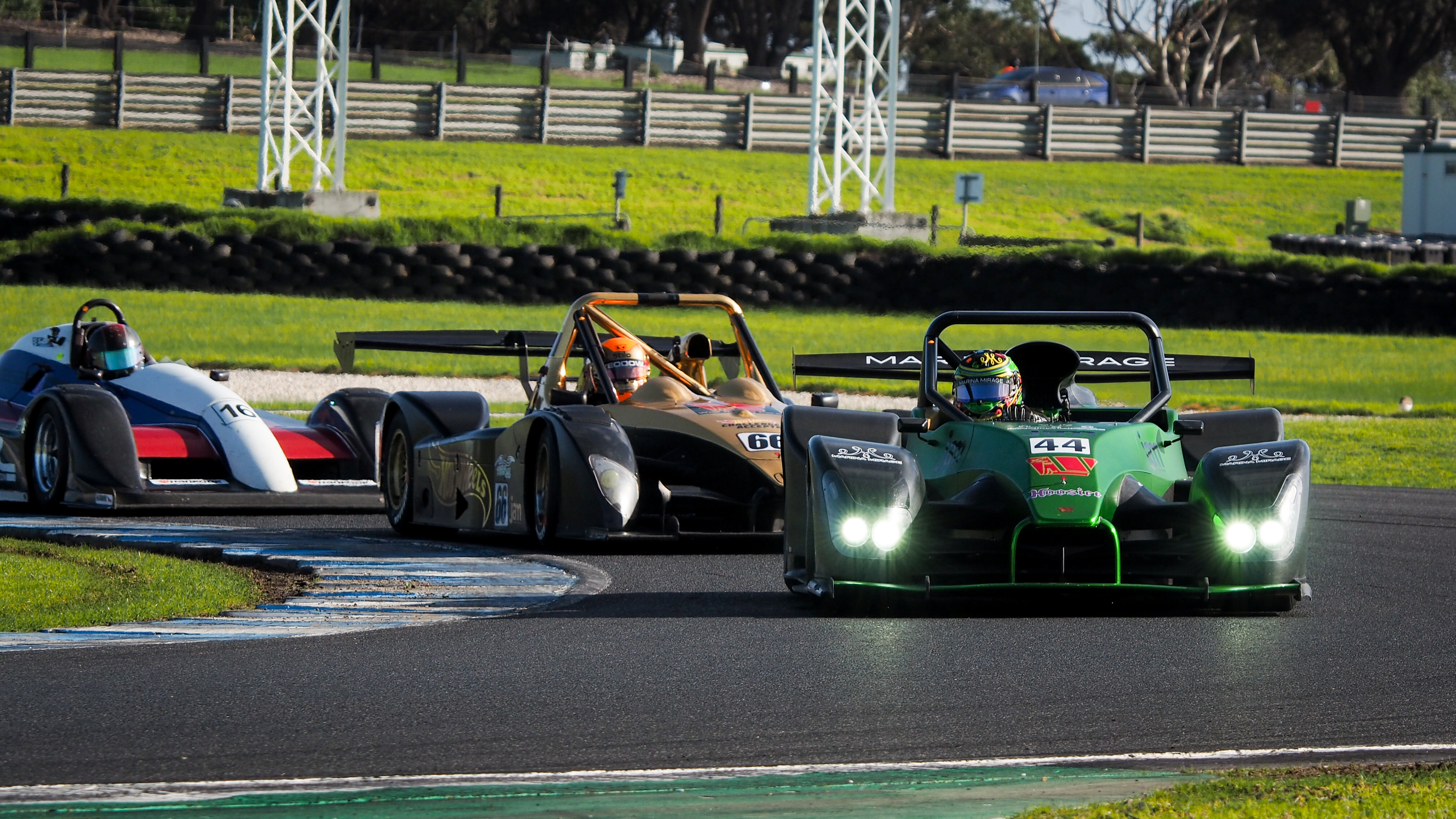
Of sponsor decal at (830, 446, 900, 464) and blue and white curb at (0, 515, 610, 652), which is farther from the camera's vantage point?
sponsor decal at (830, 446, 900, 464)

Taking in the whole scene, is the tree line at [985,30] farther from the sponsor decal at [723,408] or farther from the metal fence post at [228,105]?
the sponsor decal at [723,408]

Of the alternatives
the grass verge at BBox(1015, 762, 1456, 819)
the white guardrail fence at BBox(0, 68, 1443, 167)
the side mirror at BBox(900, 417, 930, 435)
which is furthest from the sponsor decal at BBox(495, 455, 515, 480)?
the white guardrail fence at BBox(0, 68, 1443, 167)

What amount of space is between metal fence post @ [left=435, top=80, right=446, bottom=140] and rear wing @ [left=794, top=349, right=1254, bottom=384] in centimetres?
3564

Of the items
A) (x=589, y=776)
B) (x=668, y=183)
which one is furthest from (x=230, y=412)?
(x=668, y=183)

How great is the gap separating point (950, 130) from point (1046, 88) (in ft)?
45.4

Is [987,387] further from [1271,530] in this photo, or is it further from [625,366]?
[625,366]

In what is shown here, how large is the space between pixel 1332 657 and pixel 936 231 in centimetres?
2908

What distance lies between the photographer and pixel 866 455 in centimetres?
803

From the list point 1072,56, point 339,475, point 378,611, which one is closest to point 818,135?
point 339,475

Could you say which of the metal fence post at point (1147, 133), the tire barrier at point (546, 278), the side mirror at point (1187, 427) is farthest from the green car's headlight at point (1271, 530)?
the metal fence post at point (1147, 133)

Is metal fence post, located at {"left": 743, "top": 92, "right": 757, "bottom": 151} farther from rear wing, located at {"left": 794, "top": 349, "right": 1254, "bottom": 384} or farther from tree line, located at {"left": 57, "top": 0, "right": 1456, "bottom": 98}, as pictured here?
rear wing, located at {"left": 794, "top": 349, "right": 1254, "bottom": 384}

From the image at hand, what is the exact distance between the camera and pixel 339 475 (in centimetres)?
1318

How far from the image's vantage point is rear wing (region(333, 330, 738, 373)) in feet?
39.3

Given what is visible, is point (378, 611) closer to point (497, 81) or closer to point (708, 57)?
point (497, 81)
